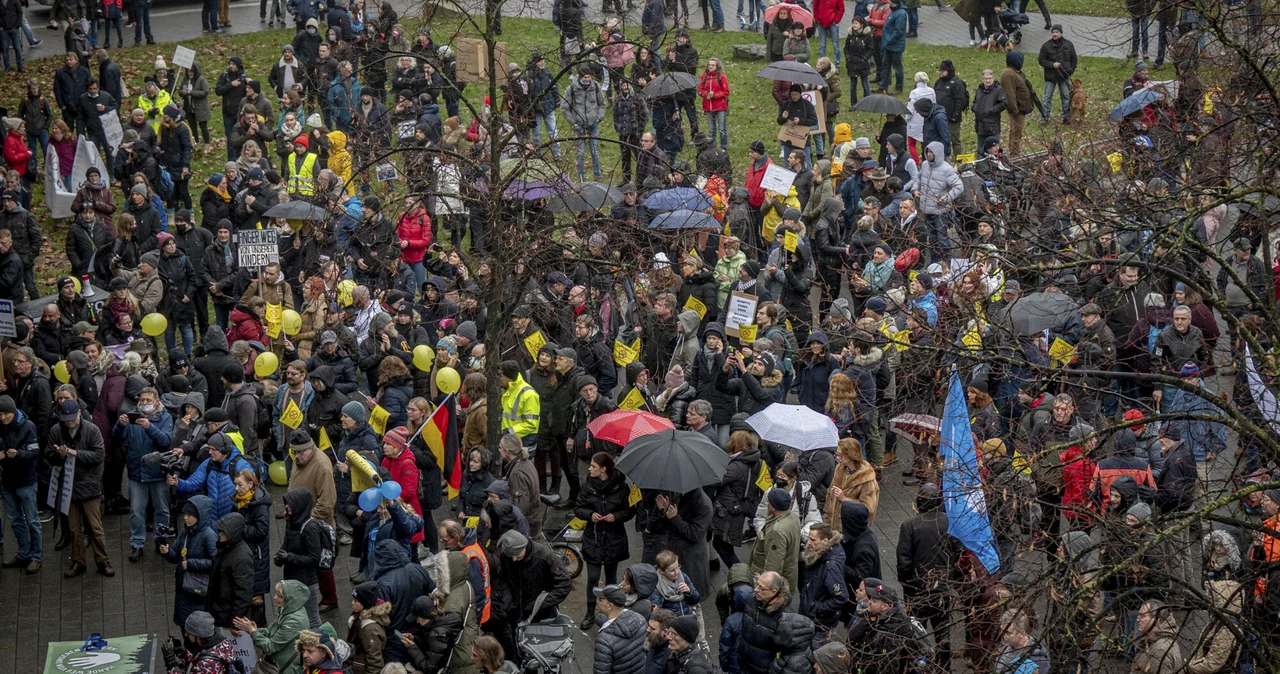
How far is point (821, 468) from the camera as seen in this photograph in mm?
13734

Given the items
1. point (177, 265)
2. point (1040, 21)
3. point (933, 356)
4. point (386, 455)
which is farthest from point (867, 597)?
point (1040, 21)

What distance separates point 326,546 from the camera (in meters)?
13.0

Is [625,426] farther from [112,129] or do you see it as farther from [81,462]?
[112,129]

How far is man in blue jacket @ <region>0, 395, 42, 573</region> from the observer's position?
14.1m

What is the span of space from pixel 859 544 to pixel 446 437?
14.0 feet

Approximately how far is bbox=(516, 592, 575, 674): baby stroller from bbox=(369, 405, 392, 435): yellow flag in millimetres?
3777

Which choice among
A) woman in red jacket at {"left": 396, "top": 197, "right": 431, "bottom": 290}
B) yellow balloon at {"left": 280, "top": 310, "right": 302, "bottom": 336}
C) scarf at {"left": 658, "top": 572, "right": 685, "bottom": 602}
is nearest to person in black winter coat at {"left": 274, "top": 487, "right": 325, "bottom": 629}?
scarf at {"left": 658, "top": 572, "right": 685, "bottom": 602}

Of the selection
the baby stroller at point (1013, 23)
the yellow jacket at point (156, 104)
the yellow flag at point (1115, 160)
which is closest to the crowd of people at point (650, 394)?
the yellow flag at point (1115, 160)

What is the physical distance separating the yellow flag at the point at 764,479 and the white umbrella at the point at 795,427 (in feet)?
0.85

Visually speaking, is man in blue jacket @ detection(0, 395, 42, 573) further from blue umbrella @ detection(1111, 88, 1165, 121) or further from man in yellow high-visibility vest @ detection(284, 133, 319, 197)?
blue umbrella @ detection(1111, 88, 1165, 121)

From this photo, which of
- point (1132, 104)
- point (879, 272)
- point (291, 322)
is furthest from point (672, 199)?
point (1132, 104)

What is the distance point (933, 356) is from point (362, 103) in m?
15.0

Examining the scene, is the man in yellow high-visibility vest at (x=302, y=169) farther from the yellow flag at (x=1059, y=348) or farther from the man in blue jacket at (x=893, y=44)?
the man in blue jacket at (x=893, y=44)

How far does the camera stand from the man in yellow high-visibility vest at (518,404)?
1498 cm
